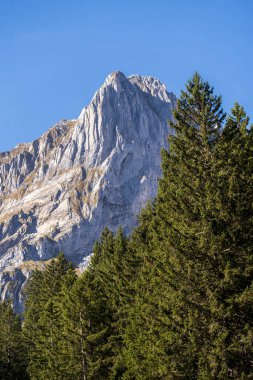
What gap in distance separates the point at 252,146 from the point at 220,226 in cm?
434

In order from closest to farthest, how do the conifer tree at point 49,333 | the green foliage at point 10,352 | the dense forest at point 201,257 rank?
the dense forest at point 201,257 < the conifer tree at point 49,333 < the green foliage at point 10,352

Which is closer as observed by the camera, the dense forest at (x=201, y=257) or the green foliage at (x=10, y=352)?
the dense forest at (x=201, y=257)

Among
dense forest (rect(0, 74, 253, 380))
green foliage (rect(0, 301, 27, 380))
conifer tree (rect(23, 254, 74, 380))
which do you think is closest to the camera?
dense forest (rect(0, 74, 253, 380))

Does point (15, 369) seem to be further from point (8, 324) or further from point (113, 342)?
point (113, 342)

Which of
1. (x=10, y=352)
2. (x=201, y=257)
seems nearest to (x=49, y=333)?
(x=10, y=352)

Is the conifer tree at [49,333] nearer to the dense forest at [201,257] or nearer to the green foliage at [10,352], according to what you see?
the green foliage at [10,352]

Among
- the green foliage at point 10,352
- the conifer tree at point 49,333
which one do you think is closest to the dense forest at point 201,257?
the conifer tree at point 49,333

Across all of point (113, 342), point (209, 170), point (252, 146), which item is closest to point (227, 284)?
point (209, 170)

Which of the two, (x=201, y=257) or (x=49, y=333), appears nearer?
(x=201, y=257)

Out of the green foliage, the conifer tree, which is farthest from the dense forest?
the green foliage

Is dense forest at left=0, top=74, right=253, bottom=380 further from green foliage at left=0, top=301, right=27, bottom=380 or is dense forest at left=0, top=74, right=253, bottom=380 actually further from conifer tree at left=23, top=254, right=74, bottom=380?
green foliage at left=0, top=301, right=27, bottom=380

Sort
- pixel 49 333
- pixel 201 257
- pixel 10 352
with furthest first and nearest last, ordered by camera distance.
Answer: pixel 10 352
pixel 49 333
pixel 201 257

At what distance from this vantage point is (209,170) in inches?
709

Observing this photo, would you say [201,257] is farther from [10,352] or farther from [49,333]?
[10,352]
